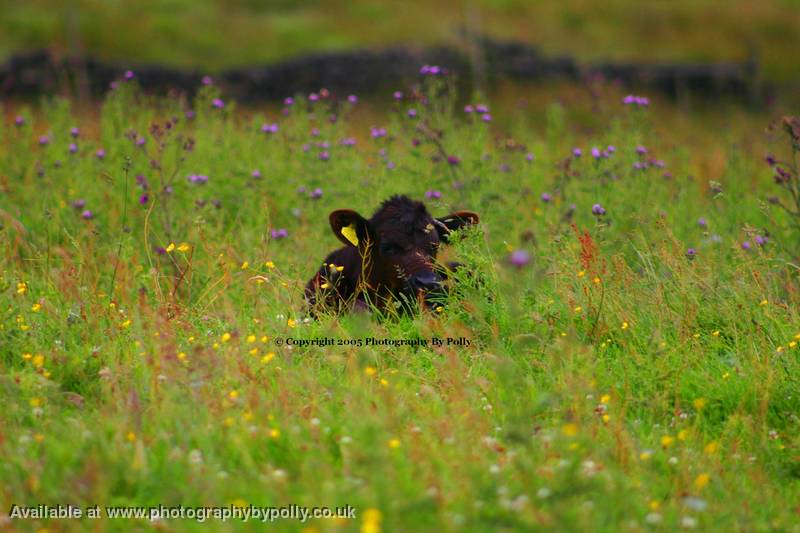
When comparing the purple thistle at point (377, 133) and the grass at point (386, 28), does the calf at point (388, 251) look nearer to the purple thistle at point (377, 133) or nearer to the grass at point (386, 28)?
the purple thistle at point (377, 133)

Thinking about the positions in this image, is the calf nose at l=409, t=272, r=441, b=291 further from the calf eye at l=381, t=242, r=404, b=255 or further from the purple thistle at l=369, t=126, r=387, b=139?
the purple thistle at l=369, t=126, r=387, b=139

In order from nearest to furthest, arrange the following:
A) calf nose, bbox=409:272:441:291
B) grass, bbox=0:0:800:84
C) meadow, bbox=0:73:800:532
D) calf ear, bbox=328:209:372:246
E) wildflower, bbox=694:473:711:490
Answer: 1. meadow, bbox=0:73:800:532
2. wildflower, bbox=694:473:711:490
3. calf nose, bbox=409:272:441:291
4. calf ear, bbox=328:209:372:246
5. grass, bbox=0:0:800:84

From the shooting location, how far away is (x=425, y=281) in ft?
22.5

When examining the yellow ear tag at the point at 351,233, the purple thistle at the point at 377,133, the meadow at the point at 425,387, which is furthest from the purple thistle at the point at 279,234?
the purple thistle at the point at 377,133

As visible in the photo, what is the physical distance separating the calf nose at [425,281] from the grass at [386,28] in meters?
23.8

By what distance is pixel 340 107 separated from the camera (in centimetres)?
1090

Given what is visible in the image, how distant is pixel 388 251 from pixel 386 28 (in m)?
28.8

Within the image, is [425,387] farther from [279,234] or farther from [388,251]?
[279,234]

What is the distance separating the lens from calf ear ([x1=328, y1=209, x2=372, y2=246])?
7.29 meters

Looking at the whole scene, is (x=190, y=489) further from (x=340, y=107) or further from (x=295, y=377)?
(x=340, y=107)

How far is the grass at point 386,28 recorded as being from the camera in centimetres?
3095

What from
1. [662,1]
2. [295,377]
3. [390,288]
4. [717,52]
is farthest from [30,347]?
[662,1]

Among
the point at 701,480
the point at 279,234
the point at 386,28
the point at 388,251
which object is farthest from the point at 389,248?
the point at 386,28

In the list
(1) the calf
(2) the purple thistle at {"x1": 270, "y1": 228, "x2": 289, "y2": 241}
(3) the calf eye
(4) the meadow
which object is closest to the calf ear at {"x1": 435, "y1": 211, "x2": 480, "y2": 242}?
(1) the calf
